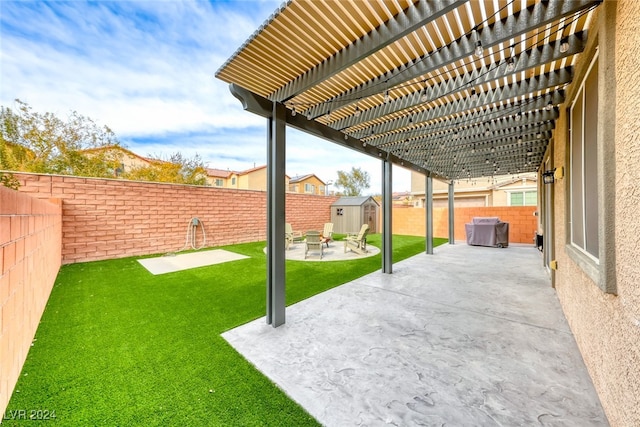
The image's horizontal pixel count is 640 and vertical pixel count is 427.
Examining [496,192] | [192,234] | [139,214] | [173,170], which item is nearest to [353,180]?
[496,192]

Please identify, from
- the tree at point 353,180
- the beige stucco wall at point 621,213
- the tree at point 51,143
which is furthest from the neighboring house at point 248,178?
the beige stucco wall at point 621,213

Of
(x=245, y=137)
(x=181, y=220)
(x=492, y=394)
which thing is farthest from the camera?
(x=245, y=137)

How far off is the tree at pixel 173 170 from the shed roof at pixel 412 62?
501 inches

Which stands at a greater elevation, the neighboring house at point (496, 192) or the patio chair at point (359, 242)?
the neighboring house at point (496, 192)

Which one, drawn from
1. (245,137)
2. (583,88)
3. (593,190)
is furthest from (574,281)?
(245,137)

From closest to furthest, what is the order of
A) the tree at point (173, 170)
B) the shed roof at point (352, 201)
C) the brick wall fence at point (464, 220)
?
the brick wall fence at point (464, 220) → the tree at point (173, 170) → the shed roof at point (352, 201)

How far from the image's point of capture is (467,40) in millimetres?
2180

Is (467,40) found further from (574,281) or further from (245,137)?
(245,137)

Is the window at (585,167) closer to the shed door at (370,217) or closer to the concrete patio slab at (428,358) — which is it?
the concrete patio slab at (428,358)

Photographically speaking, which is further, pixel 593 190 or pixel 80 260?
pixel 80 260

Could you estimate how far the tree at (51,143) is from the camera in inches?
329

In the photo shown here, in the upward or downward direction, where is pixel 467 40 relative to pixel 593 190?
upward

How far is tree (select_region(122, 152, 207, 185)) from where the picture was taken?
41.7 feet

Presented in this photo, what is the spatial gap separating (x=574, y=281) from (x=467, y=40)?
9.08 feet
